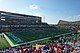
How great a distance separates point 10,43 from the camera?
39.2 meters

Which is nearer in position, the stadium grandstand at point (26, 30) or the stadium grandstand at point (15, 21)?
the stadium grandstand at point (26, 30)

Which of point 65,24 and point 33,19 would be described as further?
point 65,24

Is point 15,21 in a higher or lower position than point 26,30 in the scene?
higher

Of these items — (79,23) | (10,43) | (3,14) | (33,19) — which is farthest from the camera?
(79,23)

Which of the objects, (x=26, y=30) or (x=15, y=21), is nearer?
(x=26, y=30)

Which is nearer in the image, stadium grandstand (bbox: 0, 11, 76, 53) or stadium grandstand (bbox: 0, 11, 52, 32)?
stadium grandstand (bbox: 0, 11, 76, 53)

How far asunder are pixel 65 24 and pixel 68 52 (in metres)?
81.5

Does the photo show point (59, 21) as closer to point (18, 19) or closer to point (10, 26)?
point (18, 19)

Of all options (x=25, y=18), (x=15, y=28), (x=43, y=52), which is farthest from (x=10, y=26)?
(x=43, y=52)

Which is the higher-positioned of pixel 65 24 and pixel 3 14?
Result: pixel 3 14

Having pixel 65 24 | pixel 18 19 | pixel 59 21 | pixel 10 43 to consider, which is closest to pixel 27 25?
pixel 18 19

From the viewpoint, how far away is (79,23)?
10212 centimetres

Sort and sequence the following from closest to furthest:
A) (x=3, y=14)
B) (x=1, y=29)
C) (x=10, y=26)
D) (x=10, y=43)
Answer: (x=10, y=43) → (x=1, y=29) → (x=10, y=26) → (x=3, y=14)

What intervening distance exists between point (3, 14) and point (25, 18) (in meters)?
13.7
